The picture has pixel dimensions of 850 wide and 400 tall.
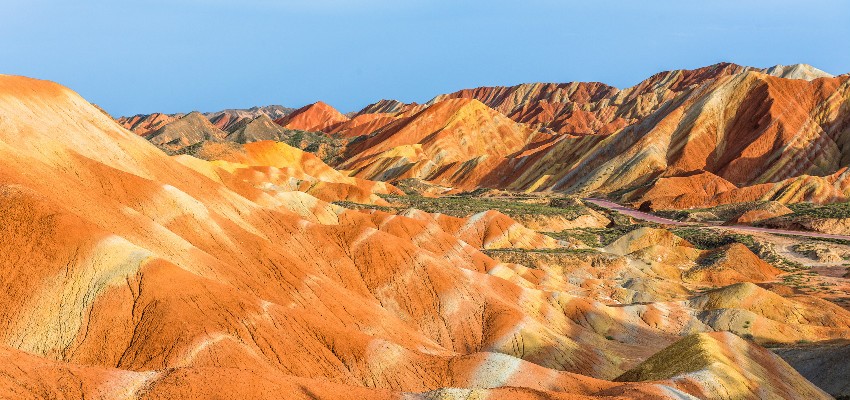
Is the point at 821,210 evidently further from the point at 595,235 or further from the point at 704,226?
the point at 595,235

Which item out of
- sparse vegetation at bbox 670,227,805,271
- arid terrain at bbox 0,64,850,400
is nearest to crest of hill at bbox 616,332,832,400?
arid terrain at bbox 0,64,850,400

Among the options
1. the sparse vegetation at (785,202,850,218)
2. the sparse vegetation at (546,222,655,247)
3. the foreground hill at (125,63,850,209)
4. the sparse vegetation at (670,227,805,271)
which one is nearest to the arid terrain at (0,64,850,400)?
the sparse vegetation at (670,227,805,271)

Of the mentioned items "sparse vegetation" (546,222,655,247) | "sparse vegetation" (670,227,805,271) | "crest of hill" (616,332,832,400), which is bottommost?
"sparse vegetation" (670,227,805,271)

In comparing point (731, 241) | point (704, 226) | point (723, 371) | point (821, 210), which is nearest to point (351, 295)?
point (723, 371)

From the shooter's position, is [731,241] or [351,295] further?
[731,241]

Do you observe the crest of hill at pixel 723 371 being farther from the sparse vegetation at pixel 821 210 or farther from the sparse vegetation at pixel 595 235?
the sparse vegetation at pixel 821 210

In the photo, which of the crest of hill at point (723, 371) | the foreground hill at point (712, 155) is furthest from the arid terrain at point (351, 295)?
the foreground hill at point (712, 155)

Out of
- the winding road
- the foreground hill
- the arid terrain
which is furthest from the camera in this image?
the foreground hill

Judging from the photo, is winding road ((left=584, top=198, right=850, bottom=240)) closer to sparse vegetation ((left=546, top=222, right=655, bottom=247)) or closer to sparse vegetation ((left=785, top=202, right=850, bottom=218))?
sparse vegetation ((left=785, top=202, right=850, bottom=218))

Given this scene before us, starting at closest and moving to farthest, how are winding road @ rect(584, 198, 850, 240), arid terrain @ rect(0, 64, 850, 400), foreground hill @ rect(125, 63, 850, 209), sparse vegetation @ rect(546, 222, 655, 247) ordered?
arid terrain @ rect(0, 64, 850, 400) → sparse vegetation @ rect(546, 222, 655, 247) → winding road @ rect(584, 198, 850, 240) → foreground hill @ rect(125, 63, 850, 209)

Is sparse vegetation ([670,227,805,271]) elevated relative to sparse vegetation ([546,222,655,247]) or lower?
lower

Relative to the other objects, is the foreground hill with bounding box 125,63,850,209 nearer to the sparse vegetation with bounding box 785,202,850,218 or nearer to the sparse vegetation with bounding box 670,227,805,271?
the sparse vegetation with bounding box 785,202,850,218

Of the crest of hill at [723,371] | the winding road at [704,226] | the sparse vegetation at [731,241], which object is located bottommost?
the winding road at [704,226]

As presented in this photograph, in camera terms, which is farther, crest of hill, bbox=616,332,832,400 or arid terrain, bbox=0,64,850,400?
crest of hill, bbox=616,332,832,400
